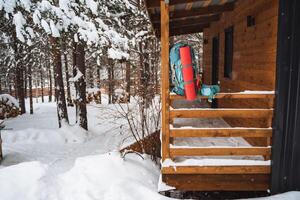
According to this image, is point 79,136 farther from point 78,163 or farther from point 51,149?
point 78,163

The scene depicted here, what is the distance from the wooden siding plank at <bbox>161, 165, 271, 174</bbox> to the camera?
4.57 metres

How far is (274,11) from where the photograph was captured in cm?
477

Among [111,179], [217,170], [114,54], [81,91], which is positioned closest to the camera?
[217,170]

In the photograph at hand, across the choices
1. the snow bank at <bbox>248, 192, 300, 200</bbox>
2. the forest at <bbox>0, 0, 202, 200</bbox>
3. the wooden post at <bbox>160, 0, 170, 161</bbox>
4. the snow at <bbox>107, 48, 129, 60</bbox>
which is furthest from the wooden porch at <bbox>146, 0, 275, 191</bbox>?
the snow at <bbox>107, 48, 129, 60</bbox>

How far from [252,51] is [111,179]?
12.5ft

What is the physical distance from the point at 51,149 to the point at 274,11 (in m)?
8.56

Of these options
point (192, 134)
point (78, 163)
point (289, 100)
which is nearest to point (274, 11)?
point (289, 100)

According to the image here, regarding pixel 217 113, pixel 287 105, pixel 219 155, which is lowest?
pixel 219 155

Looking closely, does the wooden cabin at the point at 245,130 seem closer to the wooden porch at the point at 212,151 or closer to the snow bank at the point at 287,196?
the wooden porch at the point at 212,151

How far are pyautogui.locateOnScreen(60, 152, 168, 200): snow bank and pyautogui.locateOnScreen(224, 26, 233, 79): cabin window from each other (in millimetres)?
3659

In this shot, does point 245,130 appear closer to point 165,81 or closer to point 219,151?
point 219,151

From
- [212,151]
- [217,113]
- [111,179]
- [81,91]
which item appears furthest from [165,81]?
[81,91]

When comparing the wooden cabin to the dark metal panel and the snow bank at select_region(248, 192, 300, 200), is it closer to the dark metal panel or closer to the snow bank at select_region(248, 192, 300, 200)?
the dark metal panel

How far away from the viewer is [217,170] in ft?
15.1
